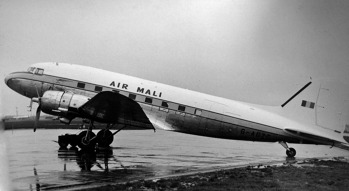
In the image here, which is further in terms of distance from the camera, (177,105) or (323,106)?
(177,105)

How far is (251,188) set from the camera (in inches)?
278

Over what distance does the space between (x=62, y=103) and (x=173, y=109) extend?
4.18 metres

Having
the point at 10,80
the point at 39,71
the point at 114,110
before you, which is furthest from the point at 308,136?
the point at 10,80

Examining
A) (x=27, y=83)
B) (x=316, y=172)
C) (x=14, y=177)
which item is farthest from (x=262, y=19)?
(x=27, y=83)

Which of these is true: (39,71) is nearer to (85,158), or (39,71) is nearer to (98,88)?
(98,88)

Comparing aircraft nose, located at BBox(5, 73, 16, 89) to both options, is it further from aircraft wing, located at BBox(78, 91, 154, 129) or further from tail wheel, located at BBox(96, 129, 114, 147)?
aircraft wing, located at BBox(78, 91, 154, 129)

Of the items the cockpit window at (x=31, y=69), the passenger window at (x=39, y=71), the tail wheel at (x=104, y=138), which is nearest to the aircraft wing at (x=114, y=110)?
the tail wheel at (x=104, y=138)

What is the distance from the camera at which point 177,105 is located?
13648mm

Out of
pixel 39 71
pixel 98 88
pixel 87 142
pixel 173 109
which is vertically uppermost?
pixel 39 71

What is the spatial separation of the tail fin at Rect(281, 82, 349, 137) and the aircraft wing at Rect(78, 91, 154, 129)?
18.6 ft

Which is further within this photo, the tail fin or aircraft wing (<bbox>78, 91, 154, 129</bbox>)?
the tail fin

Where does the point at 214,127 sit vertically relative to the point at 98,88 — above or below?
below

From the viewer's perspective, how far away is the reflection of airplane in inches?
481

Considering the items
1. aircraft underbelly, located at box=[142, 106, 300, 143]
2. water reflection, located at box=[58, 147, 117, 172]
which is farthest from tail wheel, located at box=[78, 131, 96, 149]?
aircraft underbelly, located at box=[142, 106, 300, 143]
